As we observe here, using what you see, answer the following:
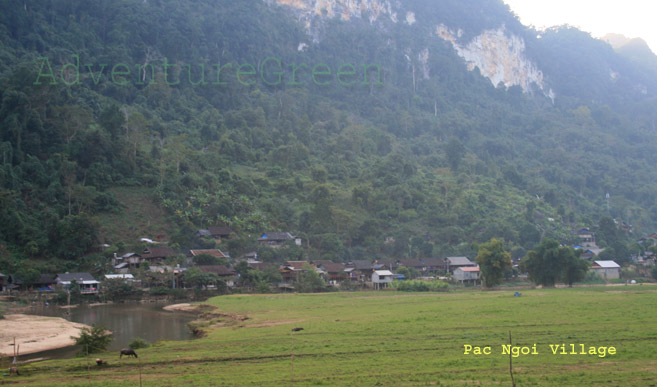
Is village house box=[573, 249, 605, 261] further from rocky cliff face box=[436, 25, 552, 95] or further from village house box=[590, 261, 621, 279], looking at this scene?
rocky cliff face box=[436, 25, 552, 95]

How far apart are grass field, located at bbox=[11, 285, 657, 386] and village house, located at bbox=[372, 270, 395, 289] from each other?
28090mm

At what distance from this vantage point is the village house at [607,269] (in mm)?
67438

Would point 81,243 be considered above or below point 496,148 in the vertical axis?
below

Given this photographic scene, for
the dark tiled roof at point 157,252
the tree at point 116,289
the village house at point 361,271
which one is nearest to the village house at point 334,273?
the village house at point 361,271

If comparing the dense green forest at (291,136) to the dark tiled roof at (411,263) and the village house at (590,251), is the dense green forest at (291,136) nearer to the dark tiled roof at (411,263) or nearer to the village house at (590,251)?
the village house at (590,251)

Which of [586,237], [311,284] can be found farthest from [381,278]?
[586,237]

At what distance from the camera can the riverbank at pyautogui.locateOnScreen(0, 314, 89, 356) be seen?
2895cm

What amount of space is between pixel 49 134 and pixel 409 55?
11215 cm

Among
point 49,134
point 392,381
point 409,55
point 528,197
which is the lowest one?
point 392,381

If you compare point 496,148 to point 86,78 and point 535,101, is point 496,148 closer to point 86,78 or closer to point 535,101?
point 535,101

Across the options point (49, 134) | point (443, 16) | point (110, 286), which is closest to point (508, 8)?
point (443, 16)

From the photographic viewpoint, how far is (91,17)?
11775 centimetres

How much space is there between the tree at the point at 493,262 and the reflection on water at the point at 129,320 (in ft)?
95.5

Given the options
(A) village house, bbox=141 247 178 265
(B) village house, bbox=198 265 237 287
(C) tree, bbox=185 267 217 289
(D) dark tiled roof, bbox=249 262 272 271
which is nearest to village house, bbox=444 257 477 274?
(D) dark tiled roof, bbox=249 262 272 271
